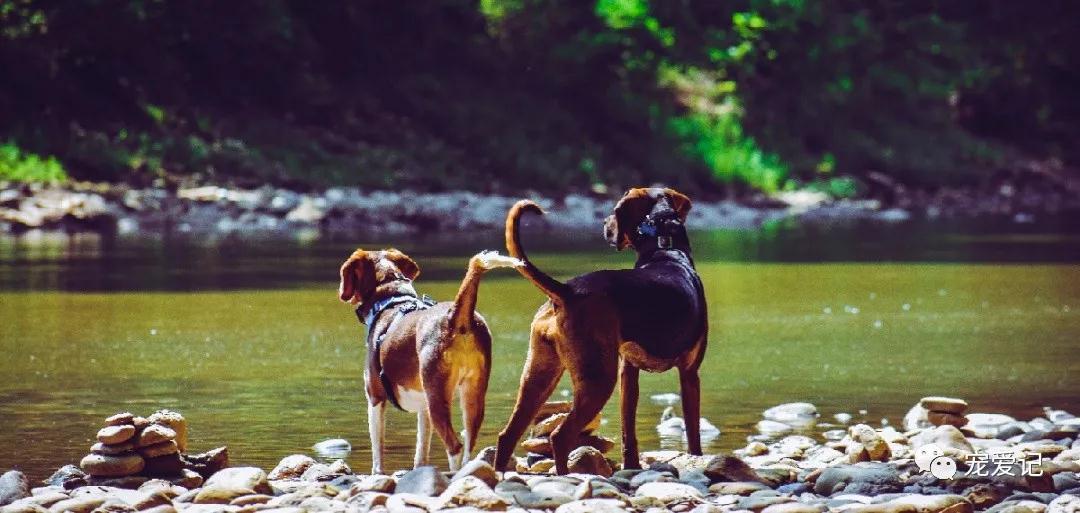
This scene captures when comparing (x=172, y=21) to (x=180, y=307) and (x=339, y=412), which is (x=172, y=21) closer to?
(x=180, y=307)

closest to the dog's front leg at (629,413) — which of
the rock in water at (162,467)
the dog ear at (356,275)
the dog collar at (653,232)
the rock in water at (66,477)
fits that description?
the dog collar at (653,232)

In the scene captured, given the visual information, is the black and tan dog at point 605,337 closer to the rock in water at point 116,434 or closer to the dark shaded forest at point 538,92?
the rock in water at point 116,434

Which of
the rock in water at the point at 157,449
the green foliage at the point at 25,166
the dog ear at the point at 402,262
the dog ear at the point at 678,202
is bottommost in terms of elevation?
the rock in water at the point at 157,449

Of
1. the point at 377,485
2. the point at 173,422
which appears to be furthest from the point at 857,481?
the point at 173,422

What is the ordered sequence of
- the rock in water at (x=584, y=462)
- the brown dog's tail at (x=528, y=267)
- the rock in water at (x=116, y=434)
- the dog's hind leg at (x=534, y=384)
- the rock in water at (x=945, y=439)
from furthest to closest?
the rock in water at (x=945, y=439), the rock in water at (x=584, y=462), the rock in water at (x=116, y=434), the dog's hind leg at (x=534, y=384), the brown dog's tail at (x=528, y=267)

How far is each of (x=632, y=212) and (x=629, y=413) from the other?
968 millimetres

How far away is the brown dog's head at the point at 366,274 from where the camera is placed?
8.61m

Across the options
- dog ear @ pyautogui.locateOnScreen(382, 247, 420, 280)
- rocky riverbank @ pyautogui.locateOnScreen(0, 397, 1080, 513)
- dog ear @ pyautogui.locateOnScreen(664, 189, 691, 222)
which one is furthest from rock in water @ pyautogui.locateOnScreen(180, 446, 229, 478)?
dog ear @ pyautogui.locateOnScreen(664, 189, 691, 222)

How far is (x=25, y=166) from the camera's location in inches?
1248

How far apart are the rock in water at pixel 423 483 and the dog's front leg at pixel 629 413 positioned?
1238 millimetres

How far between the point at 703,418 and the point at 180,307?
791 centimetres

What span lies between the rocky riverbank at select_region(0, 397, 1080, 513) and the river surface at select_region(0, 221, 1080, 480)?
43.2 inches

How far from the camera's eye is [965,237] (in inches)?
1220

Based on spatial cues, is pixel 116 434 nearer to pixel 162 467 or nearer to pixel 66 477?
pixel 162 467
